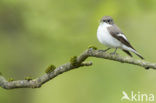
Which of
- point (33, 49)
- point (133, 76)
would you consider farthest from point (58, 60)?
point (133, 76)

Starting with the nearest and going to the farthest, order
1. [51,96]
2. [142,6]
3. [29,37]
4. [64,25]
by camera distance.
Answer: [142,6] < [64,25] < [29,37] < [51,96]

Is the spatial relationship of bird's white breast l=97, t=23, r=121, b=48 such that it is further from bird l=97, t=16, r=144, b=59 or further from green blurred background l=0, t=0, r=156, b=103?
green blurred background l=0, t=0, r=156, b=103

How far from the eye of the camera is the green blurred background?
1209 centimetres

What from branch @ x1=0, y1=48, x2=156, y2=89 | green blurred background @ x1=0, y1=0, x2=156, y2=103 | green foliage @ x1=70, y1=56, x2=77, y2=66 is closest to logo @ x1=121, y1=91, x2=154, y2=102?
green blurred background @ x1=0, y1=0, x2=156, y2=103

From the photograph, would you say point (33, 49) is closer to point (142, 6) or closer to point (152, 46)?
point (152, 46)

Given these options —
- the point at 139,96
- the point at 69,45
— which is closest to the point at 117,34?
the point at 69,45

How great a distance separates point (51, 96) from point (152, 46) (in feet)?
10.0

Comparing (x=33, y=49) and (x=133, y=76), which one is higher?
(x=33, y=49)

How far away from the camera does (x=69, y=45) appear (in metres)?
12.7

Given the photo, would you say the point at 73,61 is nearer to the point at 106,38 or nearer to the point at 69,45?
the point at 106,38

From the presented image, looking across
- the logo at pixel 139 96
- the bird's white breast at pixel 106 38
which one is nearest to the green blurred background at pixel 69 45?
the logo at pixel 139 96

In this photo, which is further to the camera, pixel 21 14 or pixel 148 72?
pixel 148 72

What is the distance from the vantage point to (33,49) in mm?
14102

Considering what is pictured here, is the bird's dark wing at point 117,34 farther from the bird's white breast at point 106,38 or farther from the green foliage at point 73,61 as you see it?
the green foliage at point 73,61
